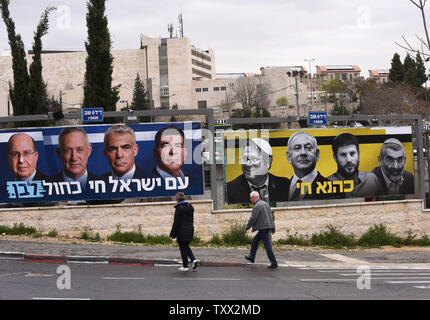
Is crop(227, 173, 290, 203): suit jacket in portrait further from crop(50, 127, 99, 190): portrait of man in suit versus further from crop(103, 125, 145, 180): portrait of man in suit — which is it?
crop(50, 127, 99, 190): portrait of man in suit

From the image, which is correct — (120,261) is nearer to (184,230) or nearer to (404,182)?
(184,230)

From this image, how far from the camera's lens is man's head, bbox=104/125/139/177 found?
70.3 feet

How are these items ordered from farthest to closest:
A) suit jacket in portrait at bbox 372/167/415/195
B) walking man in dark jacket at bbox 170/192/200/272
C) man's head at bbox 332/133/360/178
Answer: suit jacket in portrait at bbox 372/167/415/195, man's head at bbox 332/133/360/178, walking man in dark jacket at bbox 170/192/200/272

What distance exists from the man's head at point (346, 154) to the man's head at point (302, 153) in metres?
0.81

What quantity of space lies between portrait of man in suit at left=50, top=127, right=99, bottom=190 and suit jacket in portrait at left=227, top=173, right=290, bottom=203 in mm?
4546

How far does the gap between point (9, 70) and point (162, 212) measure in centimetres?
15780

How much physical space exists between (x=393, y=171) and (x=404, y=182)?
586mm

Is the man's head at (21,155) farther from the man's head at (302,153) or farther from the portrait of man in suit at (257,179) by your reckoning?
the man's head at (302,153)

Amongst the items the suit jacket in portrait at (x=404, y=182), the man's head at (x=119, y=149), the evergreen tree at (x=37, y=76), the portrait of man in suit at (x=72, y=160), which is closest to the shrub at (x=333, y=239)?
the suit jacket in portrait at (x=404, y=182)

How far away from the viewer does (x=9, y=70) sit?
6609 inches

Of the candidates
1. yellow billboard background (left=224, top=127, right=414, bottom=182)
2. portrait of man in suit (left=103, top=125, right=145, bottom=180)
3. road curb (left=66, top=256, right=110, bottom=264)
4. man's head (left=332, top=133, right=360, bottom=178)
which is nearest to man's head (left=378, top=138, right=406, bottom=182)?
yellow billboard background (left=224, top=127, right=414, bottom=182)

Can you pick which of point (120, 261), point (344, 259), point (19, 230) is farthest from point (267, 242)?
point (19, 230)
